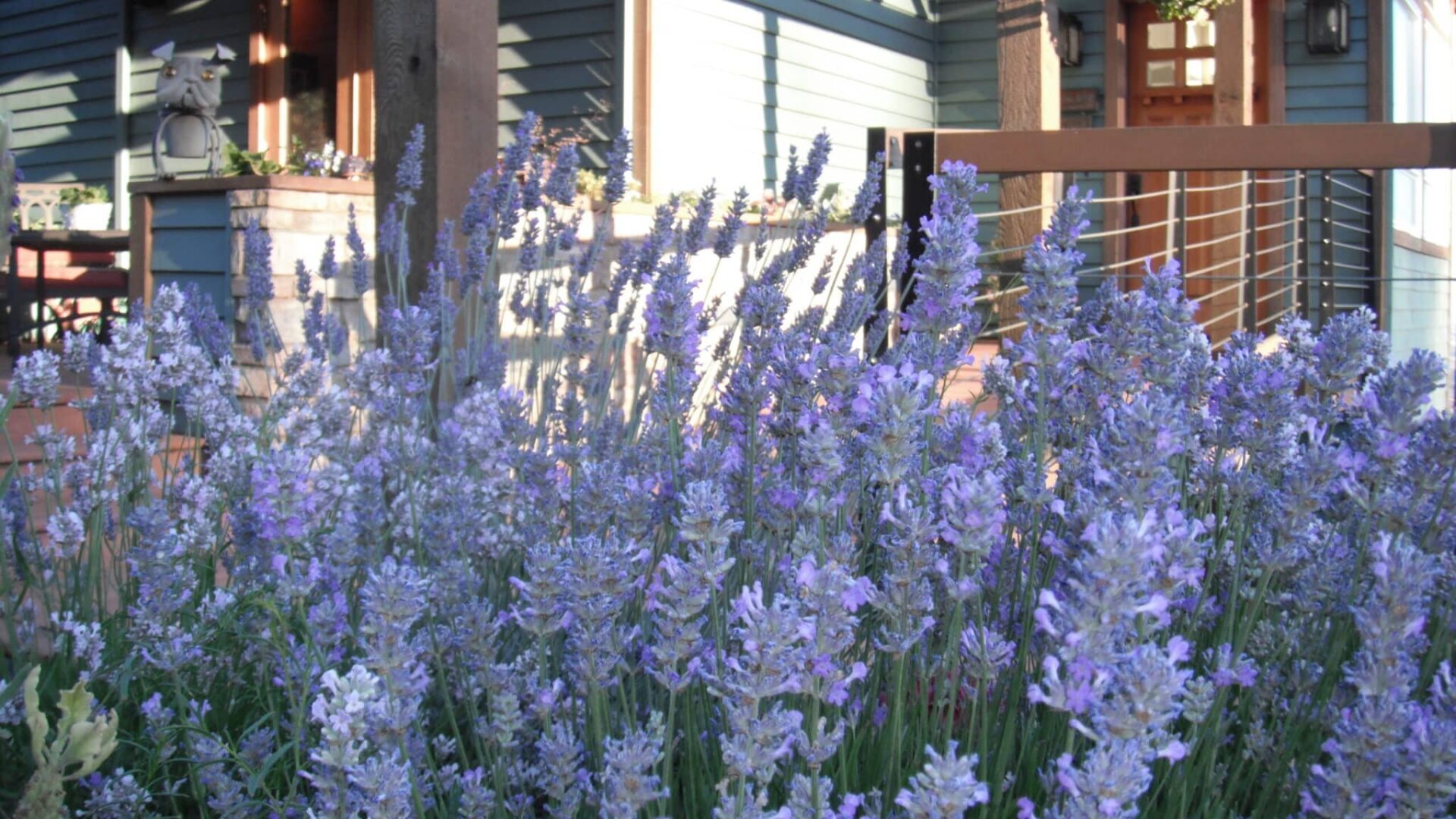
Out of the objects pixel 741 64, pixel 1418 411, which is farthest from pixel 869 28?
pixel 1418 411

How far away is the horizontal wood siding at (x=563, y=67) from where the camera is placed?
9055 millimetres

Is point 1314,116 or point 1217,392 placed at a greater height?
point 1314,116

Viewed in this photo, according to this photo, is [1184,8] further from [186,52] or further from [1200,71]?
[186,52]

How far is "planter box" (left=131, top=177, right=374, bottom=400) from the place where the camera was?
500 centimetres

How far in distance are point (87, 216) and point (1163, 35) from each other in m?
8.13

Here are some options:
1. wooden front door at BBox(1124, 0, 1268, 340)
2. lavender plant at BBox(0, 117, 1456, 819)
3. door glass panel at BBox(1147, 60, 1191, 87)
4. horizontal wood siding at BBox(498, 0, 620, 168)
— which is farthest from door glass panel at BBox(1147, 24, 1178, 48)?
lavender plant at BBox(0, 117, 1456, 819)

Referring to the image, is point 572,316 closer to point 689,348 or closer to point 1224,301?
point 689,348

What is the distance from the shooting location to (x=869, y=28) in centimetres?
1102

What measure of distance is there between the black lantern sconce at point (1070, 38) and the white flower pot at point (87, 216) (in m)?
7.17

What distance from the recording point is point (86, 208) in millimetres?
10570

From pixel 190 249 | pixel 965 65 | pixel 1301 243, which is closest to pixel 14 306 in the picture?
pixel 190 249

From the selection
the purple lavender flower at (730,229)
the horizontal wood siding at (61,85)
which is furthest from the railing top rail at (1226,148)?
the horizontal wood siding at (61,85)

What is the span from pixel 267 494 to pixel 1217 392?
99cm

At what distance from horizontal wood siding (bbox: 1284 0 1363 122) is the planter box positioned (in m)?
7.14
